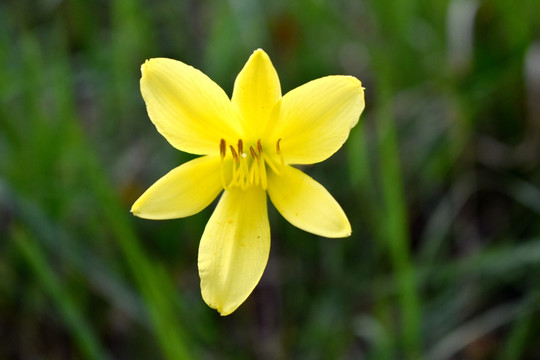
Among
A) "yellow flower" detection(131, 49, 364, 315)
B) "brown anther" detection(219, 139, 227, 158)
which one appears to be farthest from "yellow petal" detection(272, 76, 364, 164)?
"brown anther" detection(219, 139, 227, 158)

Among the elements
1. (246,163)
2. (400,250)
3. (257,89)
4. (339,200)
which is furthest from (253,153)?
(339,200)

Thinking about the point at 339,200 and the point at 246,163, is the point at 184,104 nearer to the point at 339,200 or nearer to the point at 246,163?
the point at 246,163

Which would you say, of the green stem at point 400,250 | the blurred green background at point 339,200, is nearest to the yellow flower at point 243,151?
the blurred green background at point 339,200

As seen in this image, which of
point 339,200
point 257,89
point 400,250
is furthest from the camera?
point 339,200

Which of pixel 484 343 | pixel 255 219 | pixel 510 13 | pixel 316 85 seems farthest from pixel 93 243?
pixel 510 13

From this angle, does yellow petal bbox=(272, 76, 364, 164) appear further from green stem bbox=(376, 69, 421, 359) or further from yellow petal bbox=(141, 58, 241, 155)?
green stem bbox=(376, 69, 421, 359)

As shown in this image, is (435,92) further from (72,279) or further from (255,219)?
(72,279)

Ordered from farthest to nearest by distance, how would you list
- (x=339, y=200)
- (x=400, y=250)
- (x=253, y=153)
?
(x=339, y=200)
(x=400, y=250)
(x=253, y=153)

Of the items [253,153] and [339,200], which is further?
[339,200]
